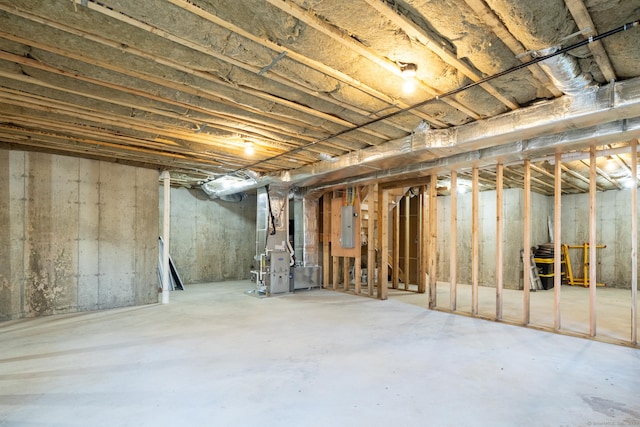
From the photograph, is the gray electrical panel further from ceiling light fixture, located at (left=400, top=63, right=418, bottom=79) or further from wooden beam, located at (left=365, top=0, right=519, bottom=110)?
wooden beam, located at (left=365, top=0, right=519, bottom=110)

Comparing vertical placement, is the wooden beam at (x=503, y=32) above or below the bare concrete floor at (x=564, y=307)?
above

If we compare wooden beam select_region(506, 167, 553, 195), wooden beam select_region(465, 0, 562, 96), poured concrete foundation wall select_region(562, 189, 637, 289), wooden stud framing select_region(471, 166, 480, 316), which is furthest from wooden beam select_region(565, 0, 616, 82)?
poured concrete foundation wall select_region(562, 189, 637, 289)

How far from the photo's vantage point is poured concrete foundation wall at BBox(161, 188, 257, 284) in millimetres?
8109

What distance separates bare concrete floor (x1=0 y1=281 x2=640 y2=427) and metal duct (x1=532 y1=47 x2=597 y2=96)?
7.79 feet

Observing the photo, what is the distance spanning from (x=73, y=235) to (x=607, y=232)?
11.1 m

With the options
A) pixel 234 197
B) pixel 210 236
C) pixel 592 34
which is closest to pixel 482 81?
pixel 592 34

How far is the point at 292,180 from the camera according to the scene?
6105 mm

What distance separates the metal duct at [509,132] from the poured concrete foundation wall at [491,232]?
3950mm

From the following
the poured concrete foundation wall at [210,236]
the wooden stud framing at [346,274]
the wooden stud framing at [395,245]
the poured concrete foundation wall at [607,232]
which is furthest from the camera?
the poured concrete foundation wall at [210,236]

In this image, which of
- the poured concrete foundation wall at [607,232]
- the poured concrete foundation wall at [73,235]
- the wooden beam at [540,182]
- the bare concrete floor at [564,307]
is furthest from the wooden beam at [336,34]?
the poured concrete foundation wall at [607,232]

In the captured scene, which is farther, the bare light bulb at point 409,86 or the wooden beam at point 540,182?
the wooden beam at point 540,182

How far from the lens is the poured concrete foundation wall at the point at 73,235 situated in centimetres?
465

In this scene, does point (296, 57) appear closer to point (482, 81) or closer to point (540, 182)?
point (482, 81)

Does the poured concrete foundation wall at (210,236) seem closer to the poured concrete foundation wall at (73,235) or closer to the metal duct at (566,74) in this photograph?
the poured concrete foundation wall at (73,235)
